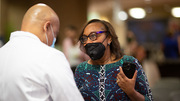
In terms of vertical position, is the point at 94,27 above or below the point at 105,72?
above

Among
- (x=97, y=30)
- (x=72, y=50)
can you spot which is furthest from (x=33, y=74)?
(x=72, y=50)

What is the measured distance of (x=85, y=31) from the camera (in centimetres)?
167

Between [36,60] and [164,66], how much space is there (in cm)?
555

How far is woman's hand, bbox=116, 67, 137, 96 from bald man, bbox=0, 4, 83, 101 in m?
0.31

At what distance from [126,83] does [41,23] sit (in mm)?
693

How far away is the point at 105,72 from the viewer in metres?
1.60

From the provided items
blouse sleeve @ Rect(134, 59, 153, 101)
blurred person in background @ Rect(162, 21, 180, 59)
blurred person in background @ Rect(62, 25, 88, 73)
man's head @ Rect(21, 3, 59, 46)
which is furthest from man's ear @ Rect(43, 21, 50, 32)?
blurred person in background @ Rect(162, 21, 180, 59)

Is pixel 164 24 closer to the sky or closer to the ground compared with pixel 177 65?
closer to the sky

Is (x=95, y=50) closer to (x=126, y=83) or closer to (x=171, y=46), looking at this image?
(x=126, y=83)

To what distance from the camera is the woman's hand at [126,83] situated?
4.79 feet

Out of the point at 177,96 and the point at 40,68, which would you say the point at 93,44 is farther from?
the point at 177,96

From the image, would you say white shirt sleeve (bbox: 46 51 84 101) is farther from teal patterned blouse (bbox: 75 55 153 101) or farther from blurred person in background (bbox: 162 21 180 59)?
blurred person in background (bbox: 162 21 180 59)

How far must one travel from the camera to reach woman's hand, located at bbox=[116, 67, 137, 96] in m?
1.46

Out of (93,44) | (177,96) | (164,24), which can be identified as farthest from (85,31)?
(164,24)
